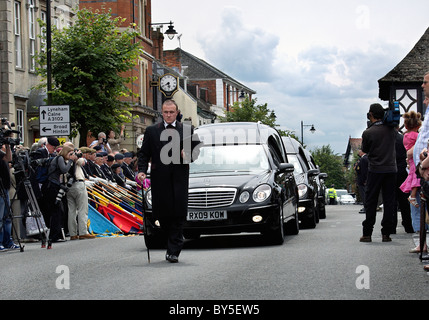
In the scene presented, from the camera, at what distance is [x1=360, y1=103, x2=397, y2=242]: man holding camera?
13406 mm

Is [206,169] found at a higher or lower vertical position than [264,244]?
higher

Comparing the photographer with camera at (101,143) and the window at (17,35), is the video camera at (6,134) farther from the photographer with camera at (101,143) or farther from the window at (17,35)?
the window at (17,35)

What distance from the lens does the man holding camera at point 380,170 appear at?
13.4 meters

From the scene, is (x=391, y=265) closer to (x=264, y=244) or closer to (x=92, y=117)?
(x=264, y=244)

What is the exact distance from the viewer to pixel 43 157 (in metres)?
16.9

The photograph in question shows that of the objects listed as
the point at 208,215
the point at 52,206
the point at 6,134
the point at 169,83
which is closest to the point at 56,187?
the point at 52,206

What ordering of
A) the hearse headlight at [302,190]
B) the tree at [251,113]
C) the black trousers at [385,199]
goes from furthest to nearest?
the tree at [251,113]
the hearse headlight at [302,190]
the black trousers at [385,199]

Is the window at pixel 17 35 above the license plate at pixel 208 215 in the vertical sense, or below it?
above

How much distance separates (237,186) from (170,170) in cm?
228

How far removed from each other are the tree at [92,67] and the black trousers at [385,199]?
1970cm

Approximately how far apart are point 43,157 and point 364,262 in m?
8.40

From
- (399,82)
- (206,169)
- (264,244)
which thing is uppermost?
(399,82)

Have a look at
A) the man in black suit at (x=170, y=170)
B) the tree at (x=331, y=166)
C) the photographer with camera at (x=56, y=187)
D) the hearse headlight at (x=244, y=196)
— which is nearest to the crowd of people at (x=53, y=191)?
the photographer with camera at (x=56, y=187)
